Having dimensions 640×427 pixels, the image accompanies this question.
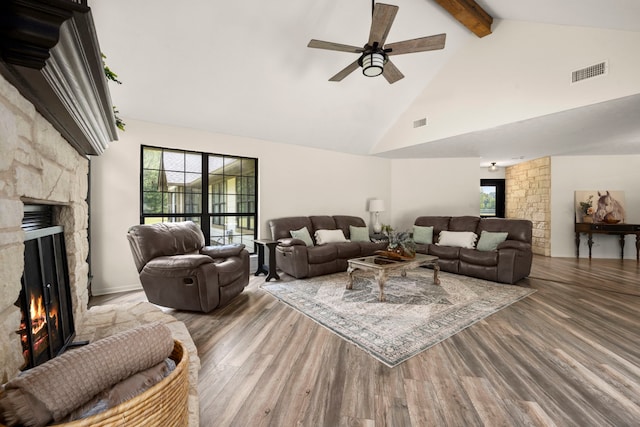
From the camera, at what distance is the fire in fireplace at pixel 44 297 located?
1.34m

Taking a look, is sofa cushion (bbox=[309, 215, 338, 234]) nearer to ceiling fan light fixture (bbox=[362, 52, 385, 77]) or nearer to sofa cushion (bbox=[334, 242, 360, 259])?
sofa cushion (bbox=[334, 242, 360, 259])

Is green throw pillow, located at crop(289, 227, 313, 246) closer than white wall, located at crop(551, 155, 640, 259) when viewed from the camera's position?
Yes

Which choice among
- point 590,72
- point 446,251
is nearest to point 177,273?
point 446,251

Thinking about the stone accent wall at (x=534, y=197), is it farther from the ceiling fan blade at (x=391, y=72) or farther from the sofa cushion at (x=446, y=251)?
the ceiling fan blade at (x=391, y=72)

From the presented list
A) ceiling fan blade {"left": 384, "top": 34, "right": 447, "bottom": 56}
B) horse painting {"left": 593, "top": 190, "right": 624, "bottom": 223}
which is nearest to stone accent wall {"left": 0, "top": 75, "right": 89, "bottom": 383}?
ceiling fan blade {"left": 384, "top": 34, "right": 447, "bottom": 56}

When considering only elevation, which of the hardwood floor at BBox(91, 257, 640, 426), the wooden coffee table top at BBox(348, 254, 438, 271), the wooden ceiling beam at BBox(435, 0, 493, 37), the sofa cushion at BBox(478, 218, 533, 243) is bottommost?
the hardwood floor at BBox(91, 257, 640, 426)

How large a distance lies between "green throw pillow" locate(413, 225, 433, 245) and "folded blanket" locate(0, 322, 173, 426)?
498 cm

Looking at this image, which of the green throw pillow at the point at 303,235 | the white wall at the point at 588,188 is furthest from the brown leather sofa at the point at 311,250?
the white wall at the point at 588,188

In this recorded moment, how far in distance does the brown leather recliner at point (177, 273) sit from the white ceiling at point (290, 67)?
73.5 inches

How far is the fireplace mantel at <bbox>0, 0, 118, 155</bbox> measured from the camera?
2.87 ft

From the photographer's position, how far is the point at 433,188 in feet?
22.2

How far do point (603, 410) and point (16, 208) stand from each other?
3049 millimetres

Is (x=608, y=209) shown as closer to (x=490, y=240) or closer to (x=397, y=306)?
(x=490, y=240)

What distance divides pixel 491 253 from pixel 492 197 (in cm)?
501
